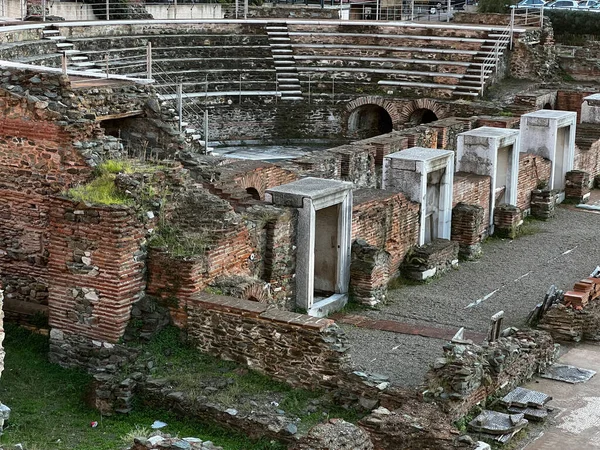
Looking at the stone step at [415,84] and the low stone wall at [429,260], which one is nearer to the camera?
the low stone wall at [429,260]

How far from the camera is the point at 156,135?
17406mm

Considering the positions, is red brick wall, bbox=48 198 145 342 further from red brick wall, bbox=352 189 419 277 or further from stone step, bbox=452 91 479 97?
stone step, bbox=452 91 479 97

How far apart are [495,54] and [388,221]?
14.5m

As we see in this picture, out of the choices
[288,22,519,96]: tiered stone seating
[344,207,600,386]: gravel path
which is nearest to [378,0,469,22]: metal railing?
[288,22,519,96]: tiered stone seating

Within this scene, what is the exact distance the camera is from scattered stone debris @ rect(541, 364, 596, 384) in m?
14.9

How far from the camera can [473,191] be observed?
73.3 ft

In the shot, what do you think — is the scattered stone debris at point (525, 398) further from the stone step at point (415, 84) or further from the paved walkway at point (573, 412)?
the stone step at point (415, 84)

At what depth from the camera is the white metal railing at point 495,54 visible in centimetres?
3212

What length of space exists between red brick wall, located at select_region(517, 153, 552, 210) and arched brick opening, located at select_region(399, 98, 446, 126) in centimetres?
623

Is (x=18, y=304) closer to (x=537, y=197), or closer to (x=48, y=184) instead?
(x=48, y=184)

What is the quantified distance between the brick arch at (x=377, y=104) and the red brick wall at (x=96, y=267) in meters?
18.2

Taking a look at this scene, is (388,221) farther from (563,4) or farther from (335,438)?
(563,4)

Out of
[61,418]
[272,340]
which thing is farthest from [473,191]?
[61,418]

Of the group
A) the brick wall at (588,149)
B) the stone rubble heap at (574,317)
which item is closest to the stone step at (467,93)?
the brick wall at (588,149)
